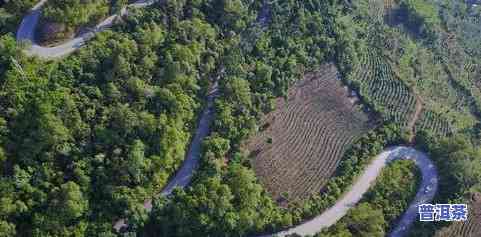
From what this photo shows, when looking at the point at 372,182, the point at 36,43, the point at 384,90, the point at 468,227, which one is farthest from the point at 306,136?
the point at 36,43

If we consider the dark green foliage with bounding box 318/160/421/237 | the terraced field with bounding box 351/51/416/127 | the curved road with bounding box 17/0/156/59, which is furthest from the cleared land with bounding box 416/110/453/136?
the curved road with bounding box 17/0/156/59

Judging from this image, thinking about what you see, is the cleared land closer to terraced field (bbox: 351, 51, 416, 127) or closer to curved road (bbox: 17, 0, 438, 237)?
terraced field (bbox: 351, 51, 416, 127)

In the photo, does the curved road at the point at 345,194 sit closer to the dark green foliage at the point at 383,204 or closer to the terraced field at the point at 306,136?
the dark green foliage at the point at 383,204

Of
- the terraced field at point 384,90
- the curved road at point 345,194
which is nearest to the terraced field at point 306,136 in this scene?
the terraced field at point 384,90

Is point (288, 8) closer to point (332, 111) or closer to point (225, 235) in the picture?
point (332, 111)

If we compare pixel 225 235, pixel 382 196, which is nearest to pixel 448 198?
pixel 382 196

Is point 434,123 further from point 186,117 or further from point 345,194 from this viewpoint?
point 186,117

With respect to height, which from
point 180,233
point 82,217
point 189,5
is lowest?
point 180,233
